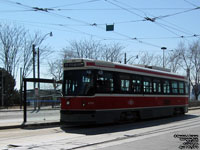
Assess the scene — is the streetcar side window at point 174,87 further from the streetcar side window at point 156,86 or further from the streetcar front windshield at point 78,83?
the streetcar front windshield at point 78,83

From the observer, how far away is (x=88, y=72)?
49.4 feet

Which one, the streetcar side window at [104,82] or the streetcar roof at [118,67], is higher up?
the streetcar roof at [118,67]

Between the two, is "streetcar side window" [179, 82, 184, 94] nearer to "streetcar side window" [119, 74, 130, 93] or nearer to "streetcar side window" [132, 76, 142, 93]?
"streetcar side window" [132, 76, 142, 93]

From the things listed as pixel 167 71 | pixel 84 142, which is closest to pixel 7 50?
pixel 167 71

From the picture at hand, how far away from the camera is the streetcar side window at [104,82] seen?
599 inches

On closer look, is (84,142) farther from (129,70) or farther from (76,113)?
(129,70)

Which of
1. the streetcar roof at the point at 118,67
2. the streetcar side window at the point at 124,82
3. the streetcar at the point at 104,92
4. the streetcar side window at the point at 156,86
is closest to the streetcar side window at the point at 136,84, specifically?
the streetcar at the point at 104,92

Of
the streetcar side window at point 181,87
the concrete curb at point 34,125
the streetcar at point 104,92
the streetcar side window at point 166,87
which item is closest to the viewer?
the streetcar at point 104,92

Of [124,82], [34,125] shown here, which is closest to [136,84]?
[124,82]

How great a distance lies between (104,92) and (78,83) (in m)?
1.31

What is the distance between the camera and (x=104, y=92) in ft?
50.9

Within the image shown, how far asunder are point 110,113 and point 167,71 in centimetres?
863

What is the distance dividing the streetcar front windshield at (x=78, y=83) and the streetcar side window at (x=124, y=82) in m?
2.26

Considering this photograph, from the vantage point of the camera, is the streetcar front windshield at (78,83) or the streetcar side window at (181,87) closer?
the streetcar front windshield at (78,83)
